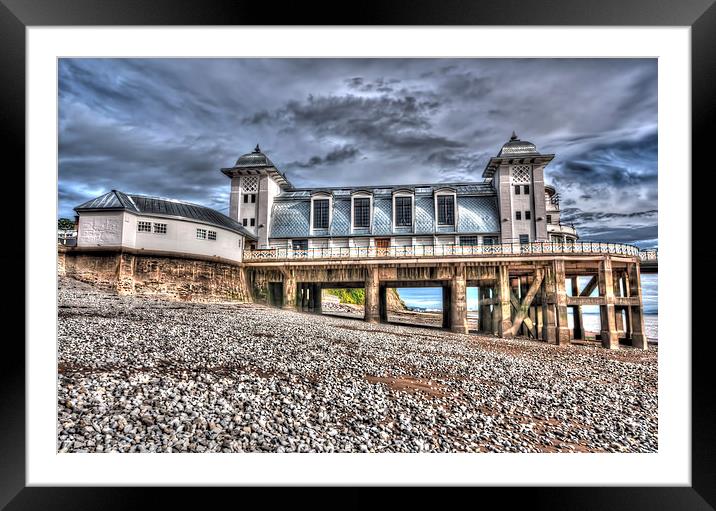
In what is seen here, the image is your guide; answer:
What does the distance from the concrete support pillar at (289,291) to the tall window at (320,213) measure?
9.66 feet

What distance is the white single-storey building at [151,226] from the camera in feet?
40.4

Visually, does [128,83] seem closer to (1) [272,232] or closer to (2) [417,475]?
(1) [272,232]

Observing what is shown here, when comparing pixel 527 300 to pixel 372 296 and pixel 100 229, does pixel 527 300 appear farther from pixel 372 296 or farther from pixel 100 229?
pixel 100 229

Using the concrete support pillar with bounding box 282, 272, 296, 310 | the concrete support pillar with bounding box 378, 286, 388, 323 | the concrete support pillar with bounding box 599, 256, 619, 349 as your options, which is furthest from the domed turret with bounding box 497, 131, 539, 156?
the concrete support pillar with bounding box 282, 272, 296, 310

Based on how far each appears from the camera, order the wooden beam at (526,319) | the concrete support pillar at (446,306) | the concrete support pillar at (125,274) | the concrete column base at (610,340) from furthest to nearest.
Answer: the concrete support pillar at (446,306)
the wooden beam at (526,319)
the concrete column base at (610,340)
the concrete support pillar at (125,274)

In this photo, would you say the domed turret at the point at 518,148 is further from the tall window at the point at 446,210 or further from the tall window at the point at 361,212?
the tall window at the point at 361,212

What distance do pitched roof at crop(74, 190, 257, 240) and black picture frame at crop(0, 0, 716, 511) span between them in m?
9.57

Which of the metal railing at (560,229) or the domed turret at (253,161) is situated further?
the domed turret at (253,161)

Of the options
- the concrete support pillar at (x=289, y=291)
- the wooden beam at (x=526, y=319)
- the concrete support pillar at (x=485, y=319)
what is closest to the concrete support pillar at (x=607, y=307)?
the wooden beam at (x=526, y=319)

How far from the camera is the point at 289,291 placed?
49.7 ft
